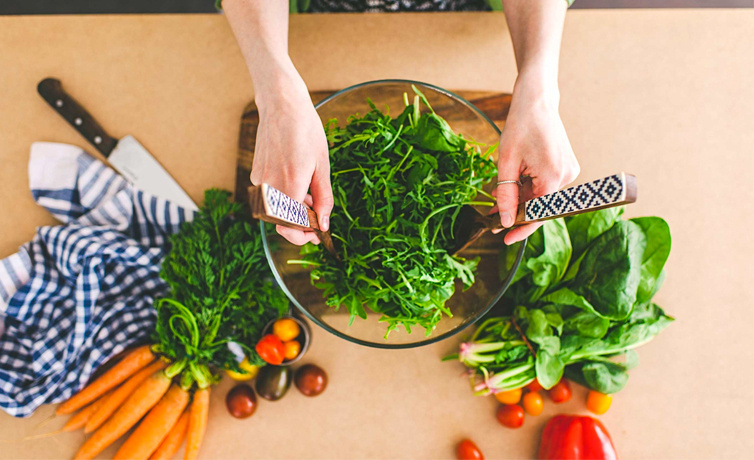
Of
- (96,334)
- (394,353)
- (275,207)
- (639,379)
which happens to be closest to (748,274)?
(639,379)

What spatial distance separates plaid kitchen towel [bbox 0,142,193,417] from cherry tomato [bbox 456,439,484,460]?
809 millimetres

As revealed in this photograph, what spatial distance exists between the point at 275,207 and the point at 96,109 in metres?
0.95

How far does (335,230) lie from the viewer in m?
0.85

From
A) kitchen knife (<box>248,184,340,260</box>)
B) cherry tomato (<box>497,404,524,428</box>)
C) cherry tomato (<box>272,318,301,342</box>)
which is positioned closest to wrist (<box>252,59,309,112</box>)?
kitchen knife (<box>248,184,340,260</box>)

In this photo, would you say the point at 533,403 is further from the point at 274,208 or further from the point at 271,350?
the point at 274,208

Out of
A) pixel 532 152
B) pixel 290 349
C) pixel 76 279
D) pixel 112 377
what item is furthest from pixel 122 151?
pixel 532 152

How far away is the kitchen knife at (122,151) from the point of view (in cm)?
109

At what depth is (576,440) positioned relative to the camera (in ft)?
3.24

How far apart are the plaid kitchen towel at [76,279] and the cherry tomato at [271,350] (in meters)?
0.32

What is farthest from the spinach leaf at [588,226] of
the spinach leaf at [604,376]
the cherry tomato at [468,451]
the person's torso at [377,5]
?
the person's torso at [377,5]

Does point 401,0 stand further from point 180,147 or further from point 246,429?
point 246,429

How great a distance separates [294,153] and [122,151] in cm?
62

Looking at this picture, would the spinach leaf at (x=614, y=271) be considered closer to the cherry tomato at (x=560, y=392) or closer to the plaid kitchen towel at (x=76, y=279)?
the cherry tomato at (x=560, y=392)

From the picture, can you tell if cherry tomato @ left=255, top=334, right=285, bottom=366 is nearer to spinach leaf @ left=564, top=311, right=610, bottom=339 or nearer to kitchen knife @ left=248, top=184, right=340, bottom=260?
kitchen knife @ left=248, top=184, right=340, bottom=260
